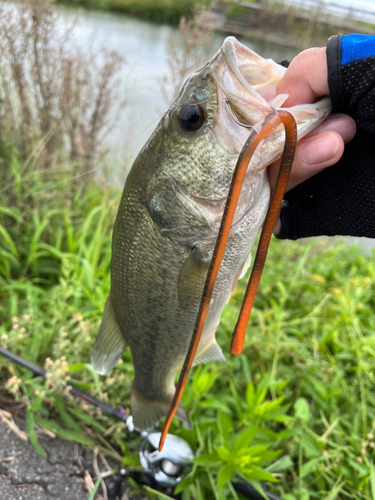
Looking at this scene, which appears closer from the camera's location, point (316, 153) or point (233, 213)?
point (233, 213)

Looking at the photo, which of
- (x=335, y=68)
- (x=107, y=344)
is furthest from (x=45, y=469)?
(x=335, y=68)

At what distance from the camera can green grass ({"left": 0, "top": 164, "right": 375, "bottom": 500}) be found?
186cm

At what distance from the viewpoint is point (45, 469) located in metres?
1.89

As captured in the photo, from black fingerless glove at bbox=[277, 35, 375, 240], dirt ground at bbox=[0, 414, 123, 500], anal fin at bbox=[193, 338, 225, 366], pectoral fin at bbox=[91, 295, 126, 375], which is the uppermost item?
black fingerless glove at bbox=[277, 35, 375, 240]

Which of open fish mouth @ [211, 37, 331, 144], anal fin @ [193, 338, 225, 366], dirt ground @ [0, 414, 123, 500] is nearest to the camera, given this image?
open fish mouth @ [211, 37, 331, 144]

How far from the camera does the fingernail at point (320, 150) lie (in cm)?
124

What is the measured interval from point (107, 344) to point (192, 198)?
2.34 ft

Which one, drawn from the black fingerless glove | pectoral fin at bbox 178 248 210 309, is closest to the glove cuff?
the black fingerless glove

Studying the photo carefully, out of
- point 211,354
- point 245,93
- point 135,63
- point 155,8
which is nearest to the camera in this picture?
point 245,93

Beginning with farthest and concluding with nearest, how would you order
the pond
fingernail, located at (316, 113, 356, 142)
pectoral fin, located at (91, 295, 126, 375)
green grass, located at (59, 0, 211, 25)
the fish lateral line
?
green grass, located at (59, 0, 211, 25) → the pond → pectoral fin, located at (91, 295, 126, 375) → fingernail, located at (316, 113, 356, 142) → the fish lateral line

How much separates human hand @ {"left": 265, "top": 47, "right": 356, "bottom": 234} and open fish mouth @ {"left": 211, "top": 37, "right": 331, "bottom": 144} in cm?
6

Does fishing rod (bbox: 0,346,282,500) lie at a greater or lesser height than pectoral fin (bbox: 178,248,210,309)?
lesser

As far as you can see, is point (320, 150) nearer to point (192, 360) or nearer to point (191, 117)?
point (191, 117)

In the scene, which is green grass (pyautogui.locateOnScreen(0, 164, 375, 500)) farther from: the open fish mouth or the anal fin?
the open fish mouth
